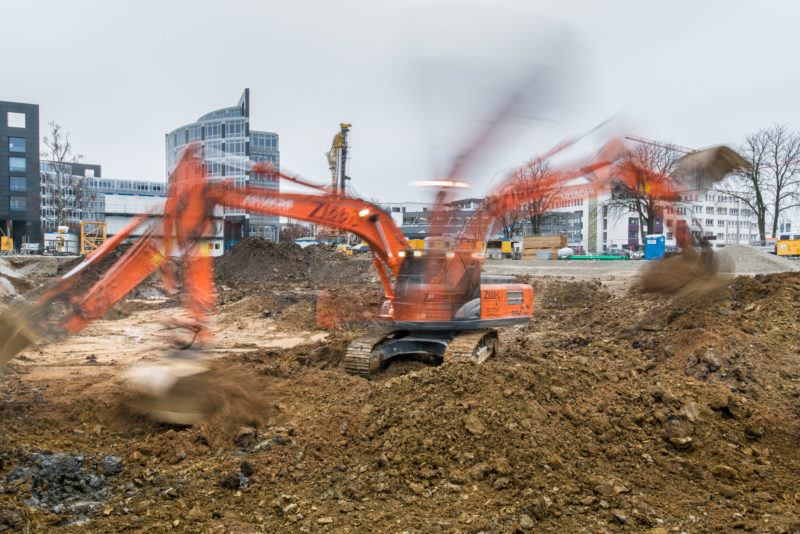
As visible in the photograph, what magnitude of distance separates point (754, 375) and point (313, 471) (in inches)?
258

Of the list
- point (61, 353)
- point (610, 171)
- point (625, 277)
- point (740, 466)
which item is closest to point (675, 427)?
point (740, 466)

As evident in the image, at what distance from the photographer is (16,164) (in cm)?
4747

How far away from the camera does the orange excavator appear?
4.90 metres

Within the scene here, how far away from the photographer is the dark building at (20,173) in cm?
4631

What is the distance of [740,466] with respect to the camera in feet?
14.9

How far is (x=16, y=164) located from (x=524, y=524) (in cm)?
5849

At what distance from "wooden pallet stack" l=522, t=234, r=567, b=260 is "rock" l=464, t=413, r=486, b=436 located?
97.8ft

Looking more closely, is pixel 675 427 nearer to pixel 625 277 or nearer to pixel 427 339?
pixel 427 339

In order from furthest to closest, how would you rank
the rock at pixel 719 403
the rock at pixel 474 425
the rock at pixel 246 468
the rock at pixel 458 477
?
the rock at pixel 719 403 → the rock at pixel 474 425 → the rock at pixel 246 468 → the rock at pixel 458 477

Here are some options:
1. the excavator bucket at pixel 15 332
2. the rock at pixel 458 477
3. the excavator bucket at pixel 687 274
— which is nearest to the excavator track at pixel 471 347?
the rock at pixel 458 477

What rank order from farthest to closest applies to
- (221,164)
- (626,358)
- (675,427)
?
1. (626,358)
2. (221,164)
3. (675,427)

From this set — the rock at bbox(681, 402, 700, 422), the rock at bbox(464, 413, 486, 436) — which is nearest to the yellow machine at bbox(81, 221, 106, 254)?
the rock at bbox(464, 413, 486, 436)

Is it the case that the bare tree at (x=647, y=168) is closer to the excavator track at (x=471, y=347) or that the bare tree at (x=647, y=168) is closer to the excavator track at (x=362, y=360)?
the excavator track at (x=471, y=347)

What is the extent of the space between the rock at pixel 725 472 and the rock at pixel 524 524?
1996mm
